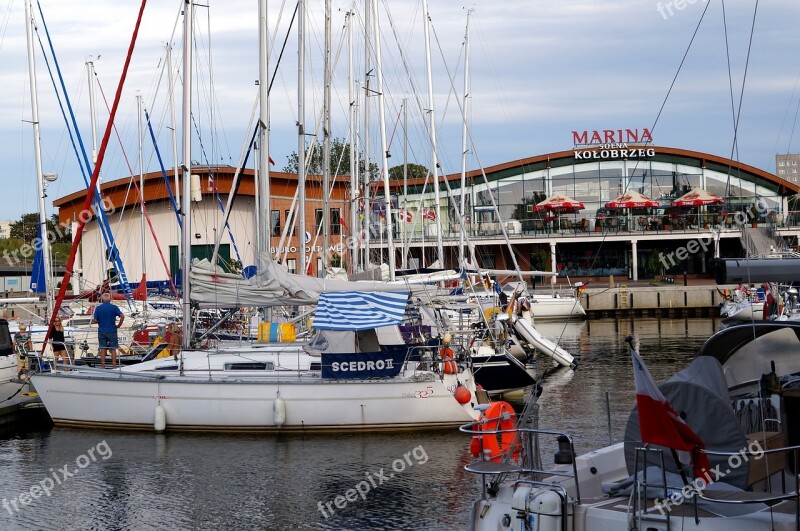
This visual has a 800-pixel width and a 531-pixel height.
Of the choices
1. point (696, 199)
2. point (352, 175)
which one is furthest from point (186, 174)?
point (696, 199)

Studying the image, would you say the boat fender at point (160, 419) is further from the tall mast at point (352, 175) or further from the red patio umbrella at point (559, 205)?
the red patio umbrella at point (559, 205)

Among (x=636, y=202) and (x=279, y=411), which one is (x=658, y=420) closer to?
(x=279, y=411)

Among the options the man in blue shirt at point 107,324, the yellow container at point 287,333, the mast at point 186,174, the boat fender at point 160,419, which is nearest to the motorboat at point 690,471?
the boat fender at point 160,419

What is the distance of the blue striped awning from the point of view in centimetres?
1861

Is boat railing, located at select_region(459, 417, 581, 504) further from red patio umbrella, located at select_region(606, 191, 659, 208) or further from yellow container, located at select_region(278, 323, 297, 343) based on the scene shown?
red patio umbrella, located at select_region(606, 191, 659, 208)

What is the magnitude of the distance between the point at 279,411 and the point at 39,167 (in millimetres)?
13347

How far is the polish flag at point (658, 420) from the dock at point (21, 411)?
56.5 ft

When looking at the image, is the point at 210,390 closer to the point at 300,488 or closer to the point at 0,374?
the point at 300,488

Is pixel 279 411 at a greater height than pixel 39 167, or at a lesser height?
lesser

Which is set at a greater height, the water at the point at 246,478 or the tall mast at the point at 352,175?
the tall mast at the point at 352,175

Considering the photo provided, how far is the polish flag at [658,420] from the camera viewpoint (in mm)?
7516

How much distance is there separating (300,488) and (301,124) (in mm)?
13673

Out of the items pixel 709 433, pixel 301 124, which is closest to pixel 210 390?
pixel 301 124

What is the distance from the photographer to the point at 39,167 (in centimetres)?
2784
